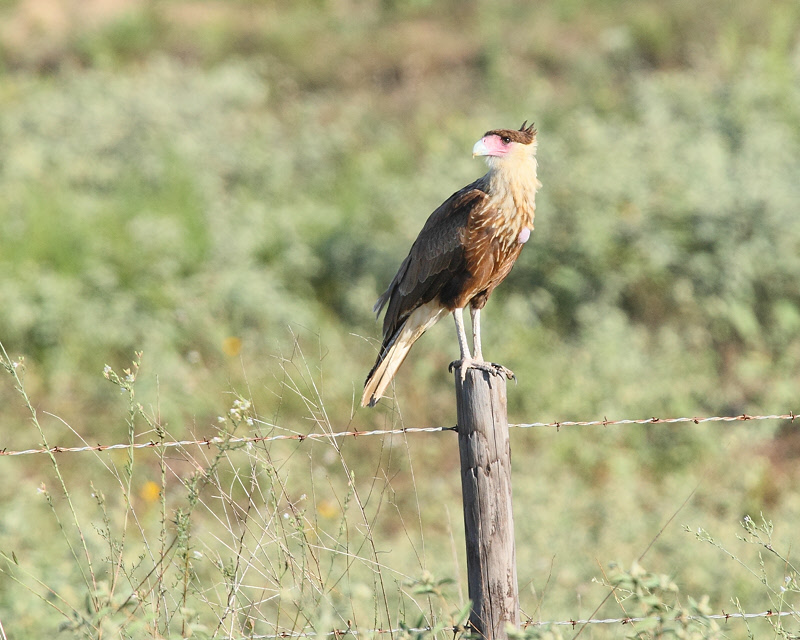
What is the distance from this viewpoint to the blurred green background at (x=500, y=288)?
6355mm

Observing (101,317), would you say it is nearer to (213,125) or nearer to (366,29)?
(213,125)

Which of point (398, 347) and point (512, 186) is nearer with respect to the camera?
point (512, 186)

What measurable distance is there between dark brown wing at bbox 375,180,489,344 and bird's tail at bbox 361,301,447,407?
0.05 meters

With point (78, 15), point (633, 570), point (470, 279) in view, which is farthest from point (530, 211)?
point (78, 15)

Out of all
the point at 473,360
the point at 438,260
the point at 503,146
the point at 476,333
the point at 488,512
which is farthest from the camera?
the point at 476,333

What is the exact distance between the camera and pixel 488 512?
281 centimetres

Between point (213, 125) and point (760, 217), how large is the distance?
22.3ft

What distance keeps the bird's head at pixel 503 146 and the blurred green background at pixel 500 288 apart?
4.29 feet

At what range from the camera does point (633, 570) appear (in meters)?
2.28

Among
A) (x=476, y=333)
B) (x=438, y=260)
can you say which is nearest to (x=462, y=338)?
(x=476, y=333)

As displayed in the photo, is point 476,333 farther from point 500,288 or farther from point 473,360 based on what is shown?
point 500,288

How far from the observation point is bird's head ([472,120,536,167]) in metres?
4.32

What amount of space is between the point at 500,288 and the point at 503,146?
4.19 m

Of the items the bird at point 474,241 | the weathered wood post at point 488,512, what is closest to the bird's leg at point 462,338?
the bird at point 474,241
